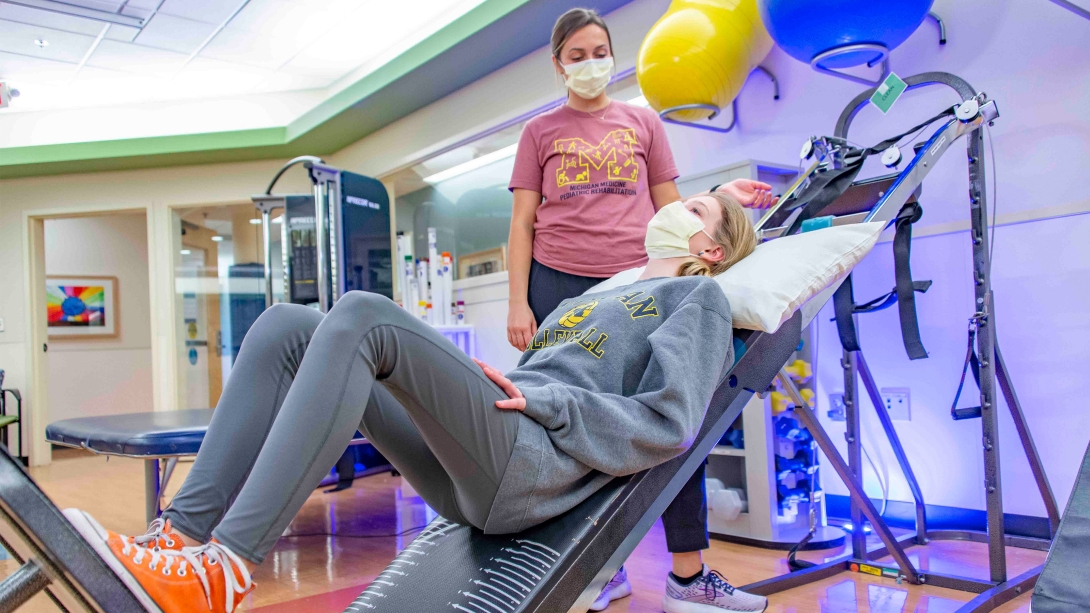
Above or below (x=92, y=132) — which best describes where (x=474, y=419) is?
below

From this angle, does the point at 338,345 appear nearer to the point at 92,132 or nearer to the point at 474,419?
the point at 474,419

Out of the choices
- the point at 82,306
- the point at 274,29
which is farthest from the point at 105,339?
the point at 274,29

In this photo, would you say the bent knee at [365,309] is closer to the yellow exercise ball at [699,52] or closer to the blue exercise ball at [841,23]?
the blue exercise ball at [841,23]

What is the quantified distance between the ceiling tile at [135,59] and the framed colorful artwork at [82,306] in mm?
3168

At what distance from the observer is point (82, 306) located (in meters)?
7.51

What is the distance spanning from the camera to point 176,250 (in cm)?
629

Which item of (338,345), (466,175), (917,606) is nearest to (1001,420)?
(917,606)

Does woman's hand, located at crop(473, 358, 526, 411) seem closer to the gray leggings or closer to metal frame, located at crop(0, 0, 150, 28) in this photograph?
the gray leggings

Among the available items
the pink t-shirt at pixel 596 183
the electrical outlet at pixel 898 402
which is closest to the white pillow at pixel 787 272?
the pink t-shirt at pixel 596 183

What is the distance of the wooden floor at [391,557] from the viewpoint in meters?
1.70

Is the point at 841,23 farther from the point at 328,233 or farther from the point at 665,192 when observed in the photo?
the point at 328,233

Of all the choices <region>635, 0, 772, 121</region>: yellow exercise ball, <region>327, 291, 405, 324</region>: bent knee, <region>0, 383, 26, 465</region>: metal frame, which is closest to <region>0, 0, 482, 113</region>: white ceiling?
<region>635, 0, 772, 121</region>: yellow exercise ball

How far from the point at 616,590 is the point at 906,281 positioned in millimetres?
982

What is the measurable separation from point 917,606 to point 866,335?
110 centimetres
